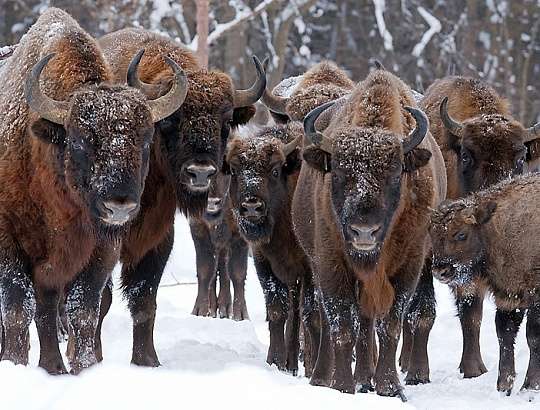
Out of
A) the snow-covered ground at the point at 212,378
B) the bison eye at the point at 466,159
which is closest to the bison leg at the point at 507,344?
the snow-covered ground at the point at 212,378

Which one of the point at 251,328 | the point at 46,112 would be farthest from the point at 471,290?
the point at 46,112

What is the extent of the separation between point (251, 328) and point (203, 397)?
552 cm

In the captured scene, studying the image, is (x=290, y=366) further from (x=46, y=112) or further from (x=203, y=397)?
(x=203, y=397)

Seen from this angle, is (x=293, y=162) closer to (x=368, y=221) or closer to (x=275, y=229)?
(x=275, y=229)

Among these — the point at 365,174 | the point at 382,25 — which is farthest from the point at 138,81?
the point at 382,25

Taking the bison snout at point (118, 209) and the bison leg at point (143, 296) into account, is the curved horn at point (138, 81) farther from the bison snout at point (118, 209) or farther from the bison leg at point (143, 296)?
the bison snout at point (118, 209)

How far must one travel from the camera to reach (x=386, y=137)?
297 inches

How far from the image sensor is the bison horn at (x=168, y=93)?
778 centimetres

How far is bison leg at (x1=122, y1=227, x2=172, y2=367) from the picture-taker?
8805 millimetres

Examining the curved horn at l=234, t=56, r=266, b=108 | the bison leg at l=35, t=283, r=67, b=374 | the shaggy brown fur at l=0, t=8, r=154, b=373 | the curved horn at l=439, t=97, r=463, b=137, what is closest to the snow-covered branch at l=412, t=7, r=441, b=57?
the curved horn at l=439, t=97, r=463, b=137

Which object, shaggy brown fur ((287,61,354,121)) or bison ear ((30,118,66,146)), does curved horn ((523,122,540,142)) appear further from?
bison ear ((30,118,66,146))

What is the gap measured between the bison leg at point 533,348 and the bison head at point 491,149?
1968 millimetres

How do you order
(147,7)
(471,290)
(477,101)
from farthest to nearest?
(147,7)
(477,101)
(471,290)

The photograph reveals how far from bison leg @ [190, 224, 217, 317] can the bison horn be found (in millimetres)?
4944
